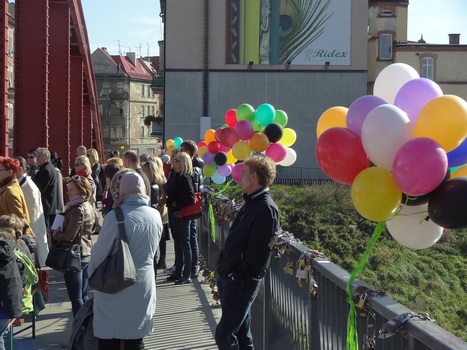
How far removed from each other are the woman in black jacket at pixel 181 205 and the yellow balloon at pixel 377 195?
5745 millimetres

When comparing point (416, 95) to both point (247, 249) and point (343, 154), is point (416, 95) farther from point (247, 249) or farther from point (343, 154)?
point (247, 249)

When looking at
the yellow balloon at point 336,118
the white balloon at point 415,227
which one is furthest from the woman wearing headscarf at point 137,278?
the white balloon at point 415,227

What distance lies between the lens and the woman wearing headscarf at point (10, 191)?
731 centimetres

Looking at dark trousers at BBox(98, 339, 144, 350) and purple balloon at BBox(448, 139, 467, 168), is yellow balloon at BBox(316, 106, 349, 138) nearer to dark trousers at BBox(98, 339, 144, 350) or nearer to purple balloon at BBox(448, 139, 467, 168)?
purple balloon at BBox(448, 139, 467, 168)

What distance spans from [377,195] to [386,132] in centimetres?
31

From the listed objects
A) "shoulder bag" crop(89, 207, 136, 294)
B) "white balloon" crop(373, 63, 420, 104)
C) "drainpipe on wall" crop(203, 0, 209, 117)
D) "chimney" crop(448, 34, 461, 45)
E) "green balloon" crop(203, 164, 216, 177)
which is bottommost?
Result: "shoulder bag" crop(89, 207, 136, 294)

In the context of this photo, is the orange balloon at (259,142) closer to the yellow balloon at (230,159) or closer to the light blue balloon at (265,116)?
the light blue balloon at (265,116)

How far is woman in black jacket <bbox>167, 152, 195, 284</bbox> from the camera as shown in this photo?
957 centimetres

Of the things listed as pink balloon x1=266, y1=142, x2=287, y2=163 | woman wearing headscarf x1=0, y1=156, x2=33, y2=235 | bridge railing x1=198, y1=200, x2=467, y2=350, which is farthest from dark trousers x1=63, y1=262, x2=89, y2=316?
pink balloon x1=266, y1=142, x2=287, y2=163

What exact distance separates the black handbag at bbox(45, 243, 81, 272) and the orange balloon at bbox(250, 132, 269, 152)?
406 cm

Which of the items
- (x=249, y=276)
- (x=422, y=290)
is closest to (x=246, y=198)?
(x=249, y=276)

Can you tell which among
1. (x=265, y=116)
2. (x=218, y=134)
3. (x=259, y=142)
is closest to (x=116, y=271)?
(x=259, y=142)

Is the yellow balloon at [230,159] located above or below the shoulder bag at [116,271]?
above

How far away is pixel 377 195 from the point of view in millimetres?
3785
